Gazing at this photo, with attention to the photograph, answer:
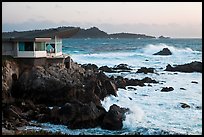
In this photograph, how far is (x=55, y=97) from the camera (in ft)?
63.0

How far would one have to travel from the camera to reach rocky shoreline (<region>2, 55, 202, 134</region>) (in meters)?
15.5

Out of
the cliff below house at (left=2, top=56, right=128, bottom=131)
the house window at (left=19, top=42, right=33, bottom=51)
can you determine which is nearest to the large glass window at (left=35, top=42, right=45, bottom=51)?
the house window at (left=19, top=42, right=33, bottom=51)

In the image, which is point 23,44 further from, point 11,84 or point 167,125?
point 167,125

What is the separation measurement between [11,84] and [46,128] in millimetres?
5751

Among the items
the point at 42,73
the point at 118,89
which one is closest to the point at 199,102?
the point at 118,89

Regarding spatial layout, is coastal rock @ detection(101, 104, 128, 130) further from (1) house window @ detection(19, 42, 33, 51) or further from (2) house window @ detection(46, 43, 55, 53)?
(2) house window @ detection(46, 43, 55, 53)

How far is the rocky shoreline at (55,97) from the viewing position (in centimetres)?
1549

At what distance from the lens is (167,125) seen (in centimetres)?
1630

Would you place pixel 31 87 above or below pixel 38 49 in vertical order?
below

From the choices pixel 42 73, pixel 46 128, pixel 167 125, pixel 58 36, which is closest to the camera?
pixel 46 128

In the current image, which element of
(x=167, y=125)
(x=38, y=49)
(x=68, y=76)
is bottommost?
(x=167, y=125)

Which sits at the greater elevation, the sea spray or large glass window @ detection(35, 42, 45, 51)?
large glass window @ detection(35, 42, 45, 51)

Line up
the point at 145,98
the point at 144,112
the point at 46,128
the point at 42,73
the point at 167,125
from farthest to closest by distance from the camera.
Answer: the point at 145,98
the point at 42,73
the point at 144,112
the point at 167,125
the point at 46,128

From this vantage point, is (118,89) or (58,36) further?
(58,36)
